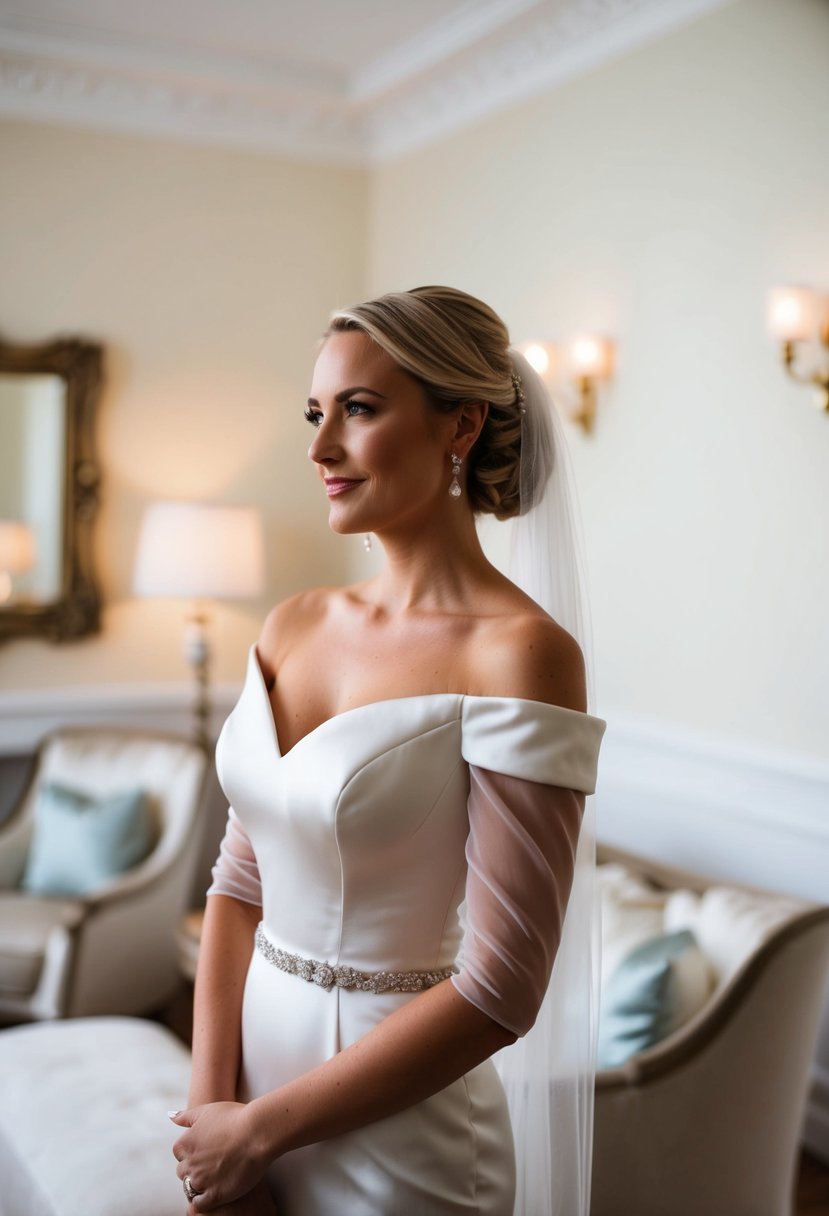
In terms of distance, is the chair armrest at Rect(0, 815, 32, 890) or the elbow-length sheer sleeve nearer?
the elbow-length sheer sleeve

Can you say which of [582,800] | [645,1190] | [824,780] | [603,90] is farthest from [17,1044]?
[603,90]

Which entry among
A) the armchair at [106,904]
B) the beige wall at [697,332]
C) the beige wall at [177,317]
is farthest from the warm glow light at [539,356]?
the armchair at [106,904]

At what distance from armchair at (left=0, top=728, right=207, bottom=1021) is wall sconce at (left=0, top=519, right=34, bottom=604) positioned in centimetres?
60

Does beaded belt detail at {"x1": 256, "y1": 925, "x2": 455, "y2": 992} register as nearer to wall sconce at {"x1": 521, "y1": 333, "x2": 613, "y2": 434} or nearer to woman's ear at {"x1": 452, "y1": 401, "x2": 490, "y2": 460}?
woman's ear at {"x1": 452, "y1": 401, "x2": 490, "y2": 460}

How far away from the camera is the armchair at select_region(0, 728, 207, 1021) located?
3598 mm

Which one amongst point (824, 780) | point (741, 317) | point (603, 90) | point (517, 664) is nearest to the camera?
point (517, 664)

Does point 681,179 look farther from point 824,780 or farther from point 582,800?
point 582,800

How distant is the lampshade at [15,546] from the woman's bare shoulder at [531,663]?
3.48m

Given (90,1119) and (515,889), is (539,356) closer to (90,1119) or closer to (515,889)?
(90,1119)

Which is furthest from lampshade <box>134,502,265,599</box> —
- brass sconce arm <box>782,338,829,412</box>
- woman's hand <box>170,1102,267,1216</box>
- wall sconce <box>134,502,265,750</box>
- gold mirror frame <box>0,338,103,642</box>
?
woman's hand <box>170,1102,267,1216</box>

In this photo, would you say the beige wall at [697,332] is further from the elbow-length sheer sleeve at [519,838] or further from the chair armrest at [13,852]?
the chair armrest at [13,852]

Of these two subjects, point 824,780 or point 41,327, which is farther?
point 41,327

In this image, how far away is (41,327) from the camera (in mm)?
4496

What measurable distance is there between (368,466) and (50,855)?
3.00 metres
